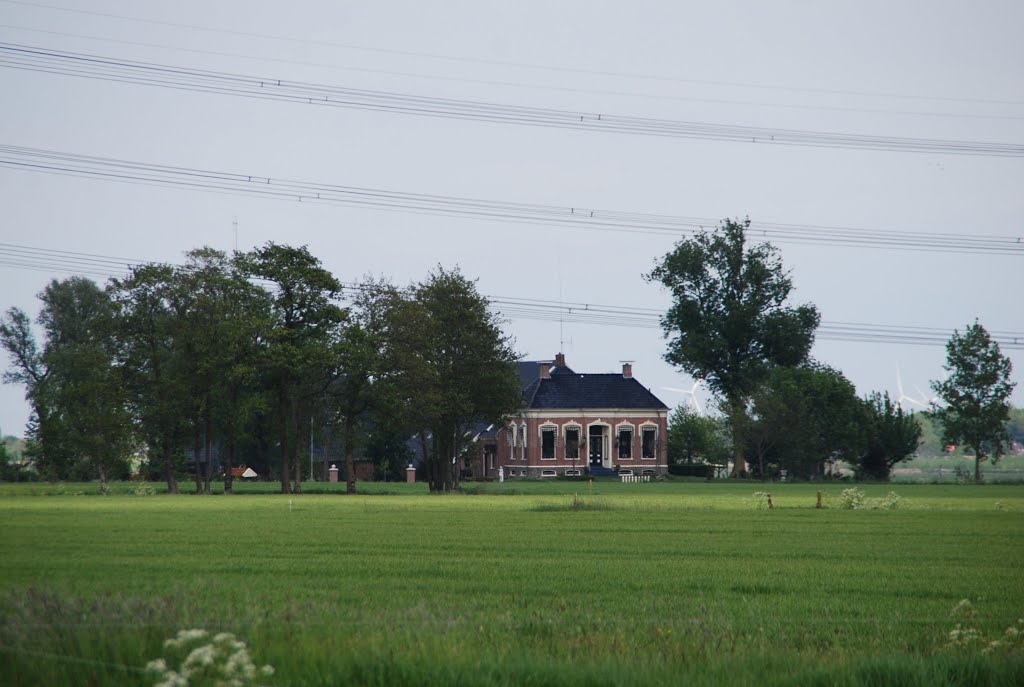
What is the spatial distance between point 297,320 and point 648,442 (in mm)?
54661

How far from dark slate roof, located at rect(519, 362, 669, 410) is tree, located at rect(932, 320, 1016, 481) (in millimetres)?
26961

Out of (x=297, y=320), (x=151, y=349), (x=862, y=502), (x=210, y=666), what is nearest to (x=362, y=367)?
(x=297, y=320)

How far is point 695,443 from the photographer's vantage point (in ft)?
427

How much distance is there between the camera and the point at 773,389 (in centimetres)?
10369

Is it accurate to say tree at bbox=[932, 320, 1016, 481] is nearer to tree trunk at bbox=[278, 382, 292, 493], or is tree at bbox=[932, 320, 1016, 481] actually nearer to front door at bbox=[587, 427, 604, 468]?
front door at bbox=[587, 427, 604, 468]

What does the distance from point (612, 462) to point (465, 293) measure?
156 ft

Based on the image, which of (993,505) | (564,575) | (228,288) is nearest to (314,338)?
(228,288)

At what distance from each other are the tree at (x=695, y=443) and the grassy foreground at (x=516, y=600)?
315 ft

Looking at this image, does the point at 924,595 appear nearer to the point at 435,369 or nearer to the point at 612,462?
the point at 435,369

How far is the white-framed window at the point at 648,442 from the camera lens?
11844cm

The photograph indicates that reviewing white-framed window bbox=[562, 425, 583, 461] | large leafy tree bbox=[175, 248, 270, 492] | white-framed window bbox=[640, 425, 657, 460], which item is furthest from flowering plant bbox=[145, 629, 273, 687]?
white-framed window bbox=[640, 425, 657, 460]

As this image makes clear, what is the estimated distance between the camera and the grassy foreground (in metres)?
9.34

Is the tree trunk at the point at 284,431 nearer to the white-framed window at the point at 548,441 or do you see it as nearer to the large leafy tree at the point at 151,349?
the large leafy tree at the point at 151,349

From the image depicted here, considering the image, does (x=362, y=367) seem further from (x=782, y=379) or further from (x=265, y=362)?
(x=782, y=379)
